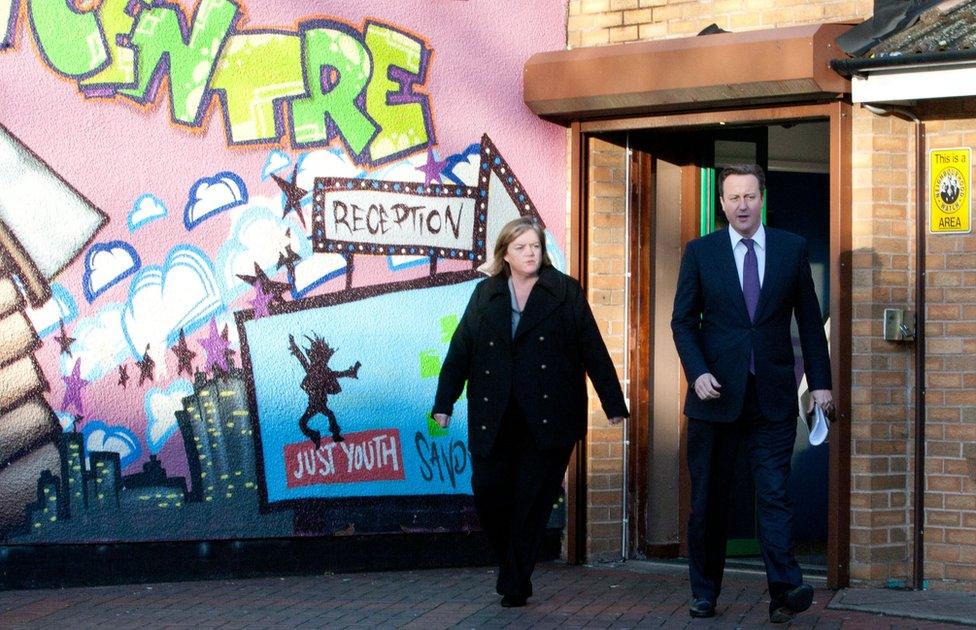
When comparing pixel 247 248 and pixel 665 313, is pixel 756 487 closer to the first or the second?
pixel 665 313

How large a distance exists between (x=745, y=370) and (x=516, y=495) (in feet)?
4.15

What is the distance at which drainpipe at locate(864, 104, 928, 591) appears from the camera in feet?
24.3

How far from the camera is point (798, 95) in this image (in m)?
7.55

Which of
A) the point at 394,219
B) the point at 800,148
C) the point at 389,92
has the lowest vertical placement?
the point at 394,219

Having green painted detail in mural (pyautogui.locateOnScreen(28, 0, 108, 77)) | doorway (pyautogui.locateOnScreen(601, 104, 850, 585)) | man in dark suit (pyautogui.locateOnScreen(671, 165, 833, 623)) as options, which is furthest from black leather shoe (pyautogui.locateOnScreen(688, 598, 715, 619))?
green painted detail in mural (pyautogui.locateOnScreen(28, 0, 108, 77))

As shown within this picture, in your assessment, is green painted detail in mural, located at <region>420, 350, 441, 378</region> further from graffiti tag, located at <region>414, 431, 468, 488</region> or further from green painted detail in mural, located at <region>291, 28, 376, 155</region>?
green painted detail in mural, located at <region>291, 28, 376, 155</region>

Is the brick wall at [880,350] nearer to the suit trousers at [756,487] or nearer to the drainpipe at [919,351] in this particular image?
the drainpipe at [919,351]

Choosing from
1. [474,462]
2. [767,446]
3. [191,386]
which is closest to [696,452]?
[767,446]

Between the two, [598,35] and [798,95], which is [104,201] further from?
[798,95]

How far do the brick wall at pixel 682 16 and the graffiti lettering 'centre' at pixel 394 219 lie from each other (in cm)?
122

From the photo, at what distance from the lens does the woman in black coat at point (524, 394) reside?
690cm

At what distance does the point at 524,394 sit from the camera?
22.6 ft

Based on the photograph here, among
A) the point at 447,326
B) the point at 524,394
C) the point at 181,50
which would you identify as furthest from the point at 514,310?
the point at 181,50

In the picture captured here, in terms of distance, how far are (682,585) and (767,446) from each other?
1.50 meters
